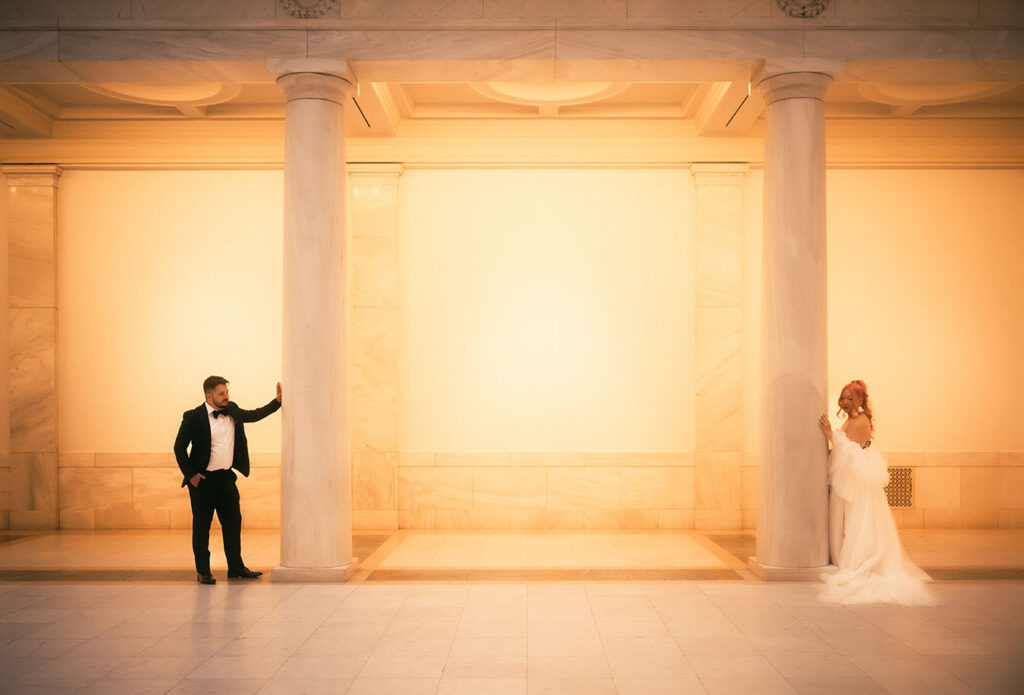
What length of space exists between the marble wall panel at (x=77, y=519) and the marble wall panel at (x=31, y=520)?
0.15 m

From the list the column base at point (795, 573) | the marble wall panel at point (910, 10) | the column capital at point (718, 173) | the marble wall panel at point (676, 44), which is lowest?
the column base at point (795, 573)

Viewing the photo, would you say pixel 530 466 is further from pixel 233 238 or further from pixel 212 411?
pixel 233 238

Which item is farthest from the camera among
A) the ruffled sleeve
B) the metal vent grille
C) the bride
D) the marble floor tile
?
the metal vent grille

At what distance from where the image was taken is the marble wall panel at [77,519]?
11641mm

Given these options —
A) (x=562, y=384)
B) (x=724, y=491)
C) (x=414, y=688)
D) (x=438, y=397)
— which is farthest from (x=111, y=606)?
(x=724, y=491)

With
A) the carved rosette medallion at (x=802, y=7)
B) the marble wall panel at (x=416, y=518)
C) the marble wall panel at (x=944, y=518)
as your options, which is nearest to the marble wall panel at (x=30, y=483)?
the marble wall panel at (x=416, y=518)

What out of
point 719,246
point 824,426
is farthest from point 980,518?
point 719,246

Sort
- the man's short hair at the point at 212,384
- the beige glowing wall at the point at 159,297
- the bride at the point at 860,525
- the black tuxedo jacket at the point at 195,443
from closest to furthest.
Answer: the bride at the point at 860,525, the black tuxedo jacket at the point at 195,443, the man's short hair at the point at 212,384, the beige glowing wall at the point at 159,297

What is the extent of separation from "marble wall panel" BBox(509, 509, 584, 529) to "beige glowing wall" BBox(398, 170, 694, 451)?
0.95 metres

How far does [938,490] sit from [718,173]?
569 cm

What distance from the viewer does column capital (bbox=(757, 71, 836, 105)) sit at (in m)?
8.42

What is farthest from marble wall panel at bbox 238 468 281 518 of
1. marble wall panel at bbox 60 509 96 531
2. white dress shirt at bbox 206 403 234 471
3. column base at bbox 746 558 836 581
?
column base at bbox 746 558 836 581

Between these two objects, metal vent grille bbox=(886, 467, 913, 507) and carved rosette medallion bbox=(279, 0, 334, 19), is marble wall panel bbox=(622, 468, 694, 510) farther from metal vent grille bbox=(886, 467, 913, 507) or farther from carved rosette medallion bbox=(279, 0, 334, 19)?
carved rosette medallion bbox=(279, 0, 334, 19)

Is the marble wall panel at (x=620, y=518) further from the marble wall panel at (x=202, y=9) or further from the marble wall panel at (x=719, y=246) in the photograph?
the marble wall panel at (x=202, y=9)
